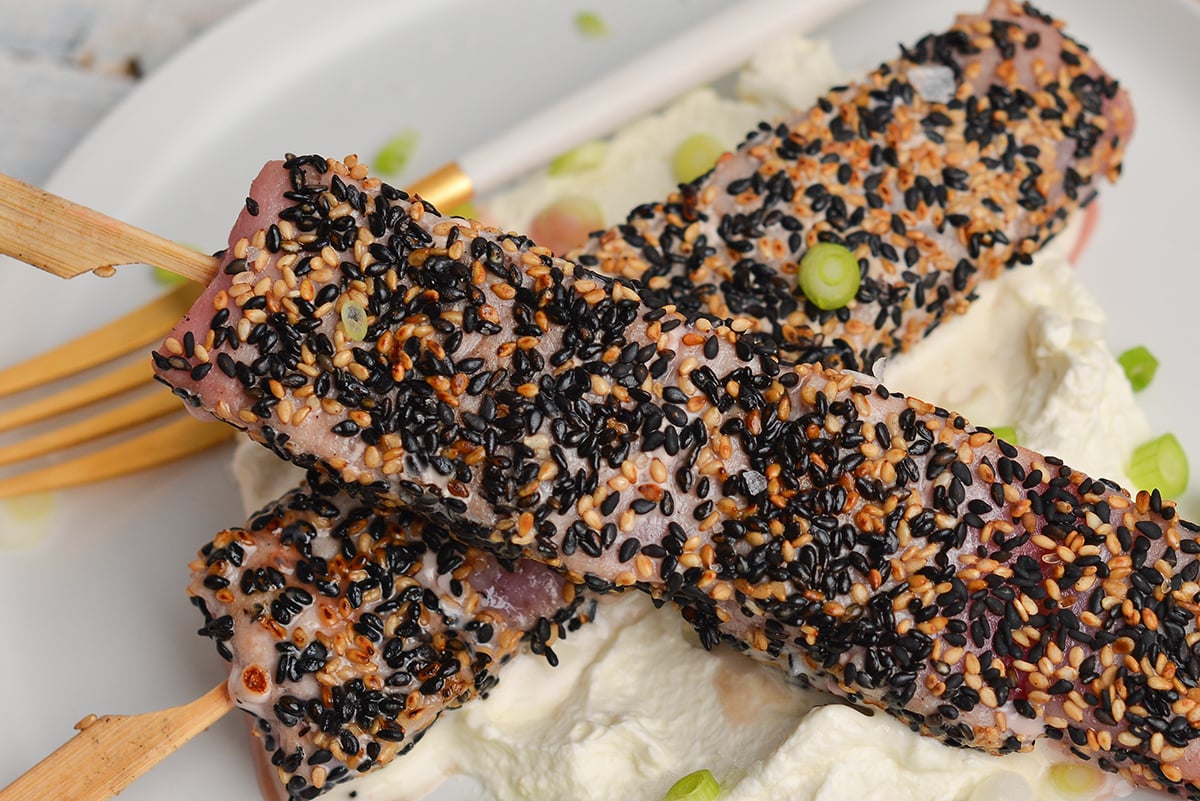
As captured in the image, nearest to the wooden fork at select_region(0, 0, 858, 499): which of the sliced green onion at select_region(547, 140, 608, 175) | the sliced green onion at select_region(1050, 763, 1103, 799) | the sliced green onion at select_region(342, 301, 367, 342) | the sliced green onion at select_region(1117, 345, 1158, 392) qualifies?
the sliced green onion at select_region(547, 140, 608, 175)

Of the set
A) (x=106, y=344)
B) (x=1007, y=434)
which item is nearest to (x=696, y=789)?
(x=1007, y=434)

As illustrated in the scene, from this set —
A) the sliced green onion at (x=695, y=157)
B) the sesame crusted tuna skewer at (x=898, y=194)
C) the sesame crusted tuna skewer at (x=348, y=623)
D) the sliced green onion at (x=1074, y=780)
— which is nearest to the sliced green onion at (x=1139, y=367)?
the sesame crusted tuna skewer at (x=898, y=194)

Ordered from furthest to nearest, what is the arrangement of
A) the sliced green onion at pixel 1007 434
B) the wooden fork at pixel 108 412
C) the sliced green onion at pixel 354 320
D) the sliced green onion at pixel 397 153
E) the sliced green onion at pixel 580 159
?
the sliced green onion at pixel 397 153
the sliced green onion at pixel 580 159
the wooden fork at pixel 108 412
the sliced green onion at pixel 1007 434
the sliced green onion at pixel 354 320

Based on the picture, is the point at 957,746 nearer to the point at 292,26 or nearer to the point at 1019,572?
the point at 1019,572

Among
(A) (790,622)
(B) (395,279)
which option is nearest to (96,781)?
(B) (395,279)

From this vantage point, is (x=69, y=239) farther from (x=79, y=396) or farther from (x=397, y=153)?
(x=397, y=153)

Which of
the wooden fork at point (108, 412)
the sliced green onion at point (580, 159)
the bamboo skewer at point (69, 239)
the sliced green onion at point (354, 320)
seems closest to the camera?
the bamboo skewer at point (69, 239)

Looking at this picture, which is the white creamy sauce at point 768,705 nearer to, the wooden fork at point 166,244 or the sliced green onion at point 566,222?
the wooden fork at point 166,244
